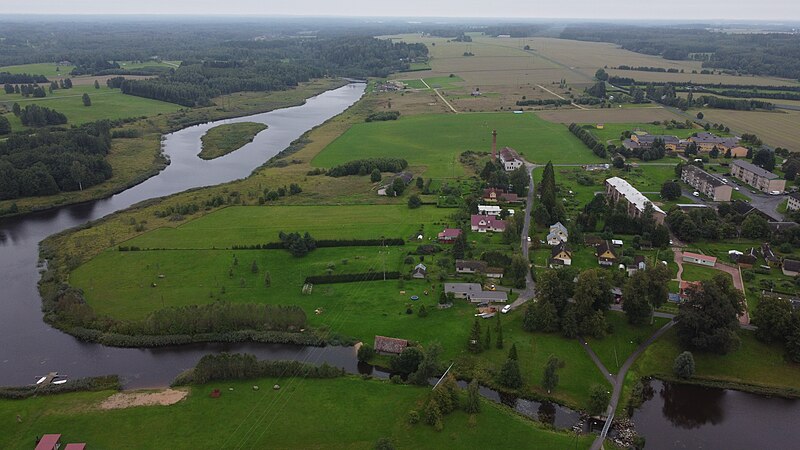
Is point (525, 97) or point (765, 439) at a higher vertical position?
point (525, 97)

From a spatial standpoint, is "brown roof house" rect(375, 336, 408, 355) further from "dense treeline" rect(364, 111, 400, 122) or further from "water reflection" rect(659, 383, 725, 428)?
"dense treeline" rect(364, 111, 400, 122)

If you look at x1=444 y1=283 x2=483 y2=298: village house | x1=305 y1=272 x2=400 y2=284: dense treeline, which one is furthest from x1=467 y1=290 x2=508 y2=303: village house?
x1=305 y1=272 x2=400 y2=284: dense treeline

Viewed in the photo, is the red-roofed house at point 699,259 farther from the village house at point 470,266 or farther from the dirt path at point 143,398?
the dirt path at point 143,398

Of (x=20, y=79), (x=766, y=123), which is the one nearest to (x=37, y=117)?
(x=20, y=79)

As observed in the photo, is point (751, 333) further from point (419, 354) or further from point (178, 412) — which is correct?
point (178, 412)

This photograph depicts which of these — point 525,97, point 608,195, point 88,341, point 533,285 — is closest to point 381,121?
point 525,97

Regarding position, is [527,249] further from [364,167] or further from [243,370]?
[364,167]

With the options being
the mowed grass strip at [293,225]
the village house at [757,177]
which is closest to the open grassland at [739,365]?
the mowed grass strip at [293,225]
